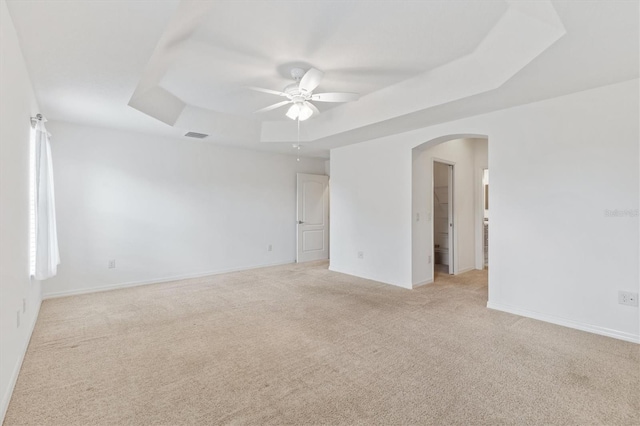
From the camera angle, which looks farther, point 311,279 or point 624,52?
point 311,279

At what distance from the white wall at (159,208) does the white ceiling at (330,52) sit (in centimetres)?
71

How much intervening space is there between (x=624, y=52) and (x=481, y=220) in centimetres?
387

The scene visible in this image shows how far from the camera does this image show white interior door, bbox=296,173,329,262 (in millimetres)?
6953

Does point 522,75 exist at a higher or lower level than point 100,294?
higher

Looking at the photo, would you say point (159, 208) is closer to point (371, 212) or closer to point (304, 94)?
point (304, 94)

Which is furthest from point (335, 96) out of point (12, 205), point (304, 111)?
point (12, 205)

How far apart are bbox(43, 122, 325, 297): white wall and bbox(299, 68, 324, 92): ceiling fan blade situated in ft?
10.2

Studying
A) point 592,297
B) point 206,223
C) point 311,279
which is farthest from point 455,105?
point 206,223

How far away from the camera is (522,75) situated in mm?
2779

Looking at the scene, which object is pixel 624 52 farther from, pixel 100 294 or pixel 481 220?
pixel 100 294

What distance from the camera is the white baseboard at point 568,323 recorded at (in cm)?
289

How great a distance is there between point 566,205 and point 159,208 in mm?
5597

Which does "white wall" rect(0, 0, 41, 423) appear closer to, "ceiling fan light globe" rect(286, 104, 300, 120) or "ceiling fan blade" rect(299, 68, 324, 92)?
"ceiling fan blade" rect(299, 68, 324, 92)

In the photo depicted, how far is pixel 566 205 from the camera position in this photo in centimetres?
326
